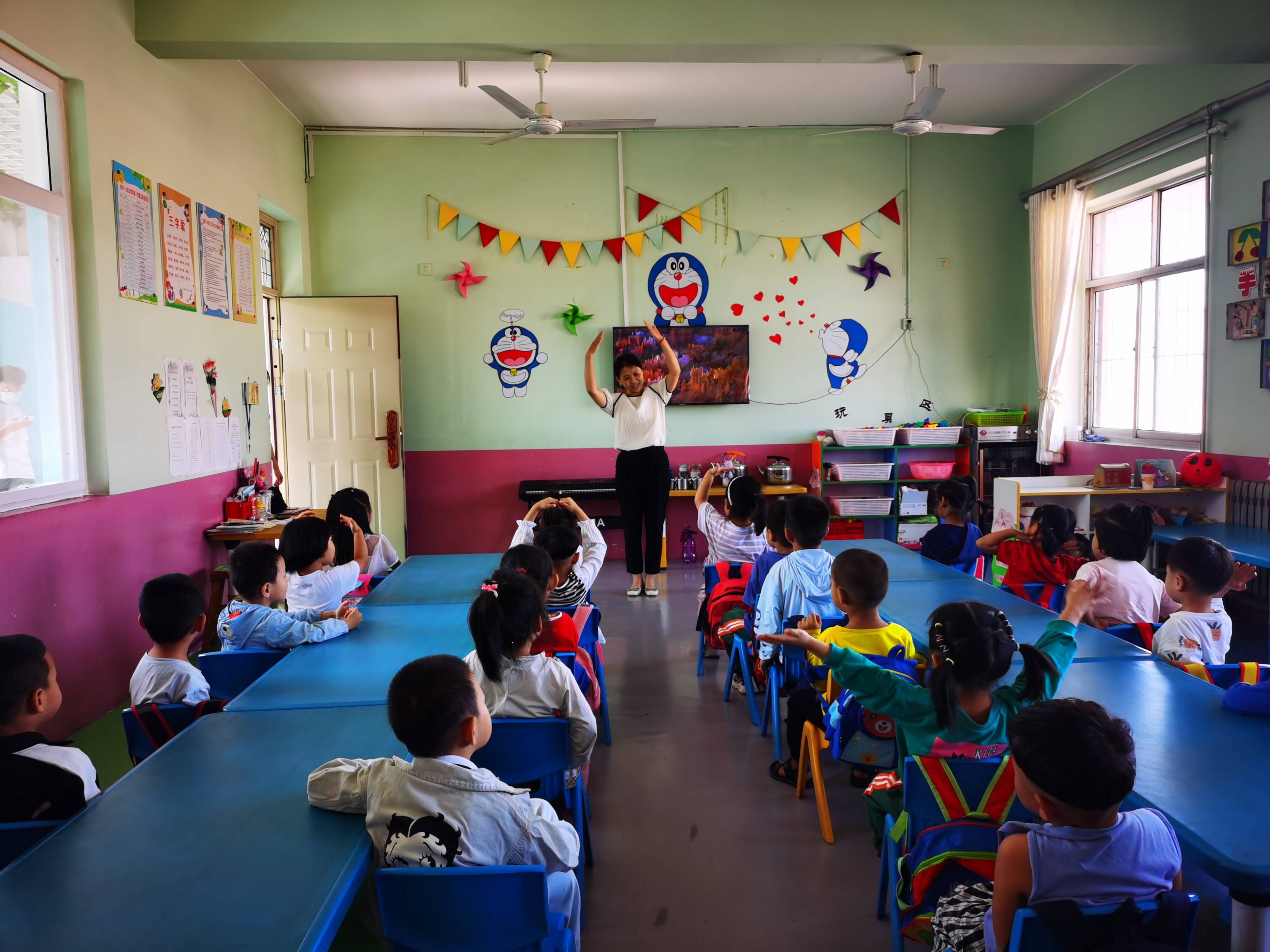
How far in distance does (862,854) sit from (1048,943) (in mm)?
1364

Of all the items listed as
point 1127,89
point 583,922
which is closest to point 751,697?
point 583,922

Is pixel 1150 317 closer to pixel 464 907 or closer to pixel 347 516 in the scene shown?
pixel 347 516

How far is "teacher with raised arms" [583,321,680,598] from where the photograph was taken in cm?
563

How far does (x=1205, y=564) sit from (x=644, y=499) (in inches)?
145

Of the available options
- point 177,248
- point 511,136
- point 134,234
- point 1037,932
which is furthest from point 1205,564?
point 177,248

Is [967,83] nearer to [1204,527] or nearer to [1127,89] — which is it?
[1127,89]

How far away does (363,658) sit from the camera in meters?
2.42

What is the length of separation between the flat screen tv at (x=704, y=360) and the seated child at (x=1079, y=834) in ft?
18.6

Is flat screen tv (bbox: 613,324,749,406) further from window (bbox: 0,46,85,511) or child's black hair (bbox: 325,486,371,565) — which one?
window (bbox: 0,46,85,511)

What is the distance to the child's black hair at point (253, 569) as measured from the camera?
2.64m

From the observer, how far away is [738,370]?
6980 millimetres

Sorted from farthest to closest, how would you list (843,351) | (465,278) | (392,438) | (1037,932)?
(843,351)
(465,278)
(392,438)
(1037,932)

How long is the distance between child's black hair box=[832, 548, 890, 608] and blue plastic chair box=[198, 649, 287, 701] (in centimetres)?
161

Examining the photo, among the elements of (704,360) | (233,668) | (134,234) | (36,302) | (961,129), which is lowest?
(233,668)
